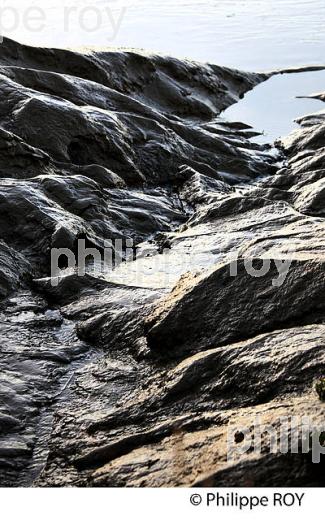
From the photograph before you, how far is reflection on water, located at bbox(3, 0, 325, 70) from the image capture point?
1337 inches

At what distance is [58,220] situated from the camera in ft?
49.6

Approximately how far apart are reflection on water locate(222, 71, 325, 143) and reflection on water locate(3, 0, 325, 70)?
2116mm

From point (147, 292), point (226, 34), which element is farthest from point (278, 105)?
point (147, 292)

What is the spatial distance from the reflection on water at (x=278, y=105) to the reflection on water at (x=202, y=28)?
6.94 feet

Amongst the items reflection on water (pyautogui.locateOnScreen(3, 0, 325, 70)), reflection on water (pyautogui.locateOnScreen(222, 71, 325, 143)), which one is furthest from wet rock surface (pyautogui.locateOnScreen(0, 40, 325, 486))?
reflection on water (pyautogui.locateOnScreen(3, 0, 325, 70))

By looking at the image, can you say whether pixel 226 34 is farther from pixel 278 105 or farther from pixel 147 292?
pixel 147 292

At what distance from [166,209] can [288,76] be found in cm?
1581

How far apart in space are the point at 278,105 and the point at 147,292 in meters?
16.5

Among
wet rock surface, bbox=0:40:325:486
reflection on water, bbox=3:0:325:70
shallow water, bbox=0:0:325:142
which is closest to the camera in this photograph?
wet rock surface, bbox=0:40:325:486

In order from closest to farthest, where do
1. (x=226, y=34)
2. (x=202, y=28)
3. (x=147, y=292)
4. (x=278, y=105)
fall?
(x=147, y=292)
(x=278, y=105)
(x=226, y=34)
(x=202, y=28)

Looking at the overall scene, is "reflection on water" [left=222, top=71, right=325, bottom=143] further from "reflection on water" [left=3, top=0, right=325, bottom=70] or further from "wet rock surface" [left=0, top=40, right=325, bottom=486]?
"reflection on water" [left=3, top=0, right=325, bottom=70]

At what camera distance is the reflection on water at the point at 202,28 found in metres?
34.0

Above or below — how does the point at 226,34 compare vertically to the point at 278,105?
above

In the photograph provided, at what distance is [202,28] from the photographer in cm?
4041
